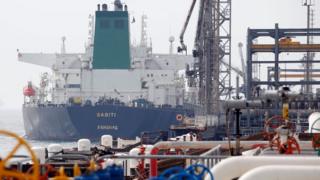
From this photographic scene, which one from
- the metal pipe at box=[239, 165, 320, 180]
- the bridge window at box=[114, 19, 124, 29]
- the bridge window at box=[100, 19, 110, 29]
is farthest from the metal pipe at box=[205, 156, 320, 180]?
the bridge window at box=[114, 19, 124, 29]

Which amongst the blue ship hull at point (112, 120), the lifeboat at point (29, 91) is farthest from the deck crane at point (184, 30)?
the lifeboat at point (29, 91)

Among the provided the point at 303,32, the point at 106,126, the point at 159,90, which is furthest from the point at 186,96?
the point at 303,32

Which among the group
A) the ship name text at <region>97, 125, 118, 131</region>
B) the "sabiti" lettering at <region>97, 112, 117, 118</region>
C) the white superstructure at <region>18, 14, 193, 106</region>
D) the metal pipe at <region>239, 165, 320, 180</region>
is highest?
the white superstructure at <region>18, 14, 193, 106</region>

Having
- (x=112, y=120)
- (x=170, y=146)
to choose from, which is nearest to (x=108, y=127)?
(x=112, y=120)

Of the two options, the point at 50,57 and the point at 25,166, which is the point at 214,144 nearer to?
the point at 25,166

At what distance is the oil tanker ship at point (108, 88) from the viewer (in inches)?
2867

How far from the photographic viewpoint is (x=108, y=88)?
79.2 meters

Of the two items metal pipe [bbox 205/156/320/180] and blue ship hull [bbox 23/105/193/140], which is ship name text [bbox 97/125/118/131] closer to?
blue ship hull [bbox 23/105/193/140]

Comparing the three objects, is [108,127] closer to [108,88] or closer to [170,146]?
[108,88]

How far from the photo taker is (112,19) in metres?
79.0

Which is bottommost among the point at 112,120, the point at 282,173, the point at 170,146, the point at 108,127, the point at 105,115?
the point at 108,127

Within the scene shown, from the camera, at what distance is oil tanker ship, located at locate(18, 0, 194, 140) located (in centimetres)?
7281

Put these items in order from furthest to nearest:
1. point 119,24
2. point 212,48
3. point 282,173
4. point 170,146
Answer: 1. point 119,24
2. point 212,48
3. point 170,146
4. point 282,173

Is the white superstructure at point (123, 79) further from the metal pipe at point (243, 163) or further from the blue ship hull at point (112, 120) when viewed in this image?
the metal pipe at point (243, 163)
